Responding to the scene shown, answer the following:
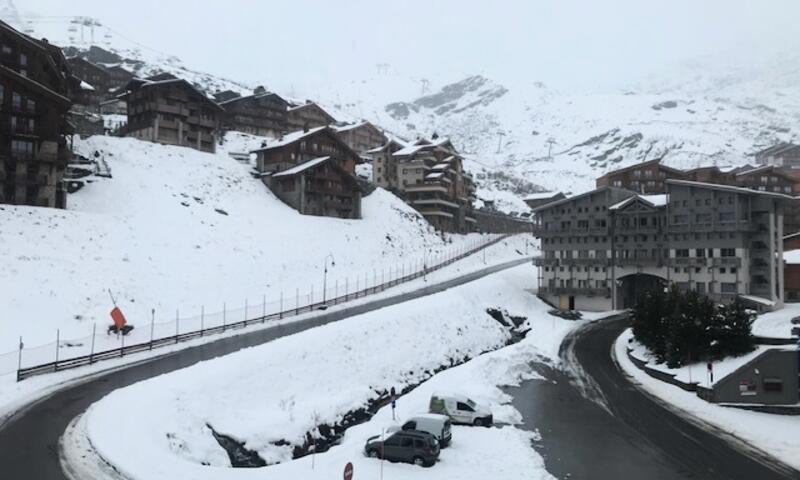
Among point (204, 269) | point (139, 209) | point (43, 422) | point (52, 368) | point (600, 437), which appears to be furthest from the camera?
point (139, 209)

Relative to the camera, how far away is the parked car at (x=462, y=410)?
2944 centimetres

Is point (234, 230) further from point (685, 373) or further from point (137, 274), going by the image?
point (685, 373)

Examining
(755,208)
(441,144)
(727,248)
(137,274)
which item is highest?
(441,144)

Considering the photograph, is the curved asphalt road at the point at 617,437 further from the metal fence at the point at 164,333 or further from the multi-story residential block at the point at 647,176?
the multi-story residential block at the point at 647,176

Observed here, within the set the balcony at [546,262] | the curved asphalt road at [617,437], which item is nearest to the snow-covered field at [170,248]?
the balcony at [546,262]

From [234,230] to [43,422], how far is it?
143 ft

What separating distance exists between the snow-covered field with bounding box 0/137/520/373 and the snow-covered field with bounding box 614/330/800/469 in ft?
116

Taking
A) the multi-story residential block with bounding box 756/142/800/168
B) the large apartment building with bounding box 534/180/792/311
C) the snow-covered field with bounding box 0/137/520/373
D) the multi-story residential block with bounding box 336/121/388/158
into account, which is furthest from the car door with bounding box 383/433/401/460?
the multi-story residential block with bounding box 756/142/800/168

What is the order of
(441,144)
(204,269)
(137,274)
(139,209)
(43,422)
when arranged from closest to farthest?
(43,422) → (137,274) → (204,269) → (139,209) → (441,144)

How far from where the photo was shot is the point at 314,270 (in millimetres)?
66125

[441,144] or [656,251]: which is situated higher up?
[441,144]

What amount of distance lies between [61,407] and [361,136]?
125955 mm

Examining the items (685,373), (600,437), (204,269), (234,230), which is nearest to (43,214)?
(204,269)

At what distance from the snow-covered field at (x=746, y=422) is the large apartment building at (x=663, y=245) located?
29448mm
